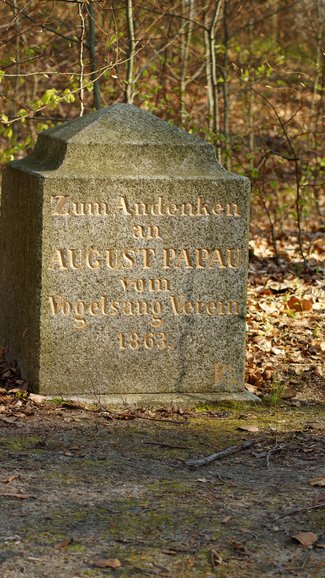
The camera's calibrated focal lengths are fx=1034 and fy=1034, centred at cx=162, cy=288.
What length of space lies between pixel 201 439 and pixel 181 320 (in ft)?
2.71

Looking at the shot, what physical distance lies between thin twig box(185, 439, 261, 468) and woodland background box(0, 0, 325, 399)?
96 centimetres

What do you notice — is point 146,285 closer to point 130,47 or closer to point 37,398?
point 37,398

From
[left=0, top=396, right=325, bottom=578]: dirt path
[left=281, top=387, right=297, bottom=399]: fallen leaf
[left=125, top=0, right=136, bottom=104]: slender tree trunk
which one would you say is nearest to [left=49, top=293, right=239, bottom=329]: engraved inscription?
[left=0, top=396, right=325, bottom=578]: dirt path

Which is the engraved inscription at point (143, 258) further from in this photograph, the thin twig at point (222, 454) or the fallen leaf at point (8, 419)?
the thin twig at point (222, 454)

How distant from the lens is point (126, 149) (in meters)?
5.56

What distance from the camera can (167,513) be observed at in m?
3.96

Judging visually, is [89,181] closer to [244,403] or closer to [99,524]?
[244,403]

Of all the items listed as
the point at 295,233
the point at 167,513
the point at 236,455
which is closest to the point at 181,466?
the point at 236,455

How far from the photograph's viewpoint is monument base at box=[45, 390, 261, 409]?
5551 millimetres

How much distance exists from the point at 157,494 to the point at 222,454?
2.09 feet

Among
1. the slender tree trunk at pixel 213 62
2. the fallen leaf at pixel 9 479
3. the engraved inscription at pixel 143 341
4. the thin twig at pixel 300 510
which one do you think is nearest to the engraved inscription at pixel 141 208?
the engraved inscription at pixel 143 341

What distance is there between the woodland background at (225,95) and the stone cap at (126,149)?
2.95 ft

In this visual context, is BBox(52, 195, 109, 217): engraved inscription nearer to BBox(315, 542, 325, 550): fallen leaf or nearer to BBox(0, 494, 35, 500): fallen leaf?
BBox(0, 494, 35, 500): fallen leaf

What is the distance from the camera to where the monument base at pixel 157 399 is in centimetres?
555
